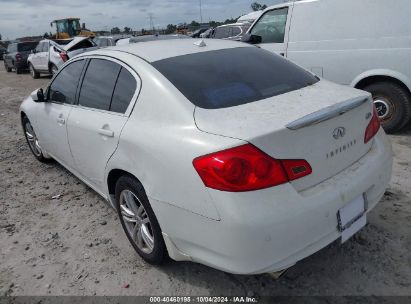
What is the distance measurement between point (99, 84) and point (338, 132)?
1.99 metres

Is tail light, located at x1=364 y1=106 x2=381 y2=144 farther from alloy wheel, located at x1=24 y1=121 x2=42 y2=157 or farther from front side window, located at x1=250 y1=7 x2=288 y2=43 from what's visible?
alloy wheel, located at x1=24 y1=121 x2=42 y2=157

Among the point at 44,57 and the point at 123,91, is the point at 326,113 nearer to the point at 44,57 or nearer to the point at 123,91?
the point at 123,91

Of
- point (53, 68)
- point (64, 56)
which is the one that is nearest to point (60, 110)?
point (64, 56)

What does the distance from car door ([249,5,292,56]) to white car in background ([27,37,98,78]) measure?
8042 mm

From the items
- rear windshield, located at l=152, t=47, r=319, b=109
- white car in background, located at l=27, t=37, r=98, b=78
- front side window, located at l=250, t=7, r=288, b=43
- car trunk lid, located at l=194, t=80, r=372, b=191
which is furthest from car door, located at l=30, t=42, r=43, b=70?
car trunk lid, located at l=194, t=80, r=372, b=191

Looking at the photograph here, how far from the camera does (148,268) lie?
2832 mm

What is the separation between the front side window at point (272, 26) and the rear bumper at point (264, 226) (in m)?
4.48

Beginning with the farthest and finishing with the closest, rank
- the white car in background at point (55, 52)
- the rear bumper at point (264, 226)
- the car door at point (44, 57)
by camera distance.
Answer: the car door at point (44, 57) → the white car in background at point (55, 52) → the rear bumper at point (264, 226)

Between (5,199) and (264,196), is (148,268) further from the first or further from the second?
(5,199)

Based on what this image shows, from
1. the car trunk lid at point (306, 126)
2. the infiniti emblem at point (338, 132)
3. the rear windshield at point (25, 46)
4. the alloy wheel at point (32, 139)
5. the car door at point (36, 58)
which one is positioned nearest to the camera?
the car trunk lid at point (306, 126)

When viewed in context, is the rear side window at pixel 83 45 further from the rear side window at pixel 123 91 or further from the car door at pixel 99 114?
the rear side window at pixel 123 91

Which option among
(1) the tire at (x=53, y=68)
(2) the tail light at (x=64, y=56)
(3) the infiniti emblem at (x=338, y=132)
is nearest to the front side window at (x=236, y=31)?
(2) the tail light at (x=64, y=56)

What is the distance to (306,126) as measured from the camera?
2.12 meters

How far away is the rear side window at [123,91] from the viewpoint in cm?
277
